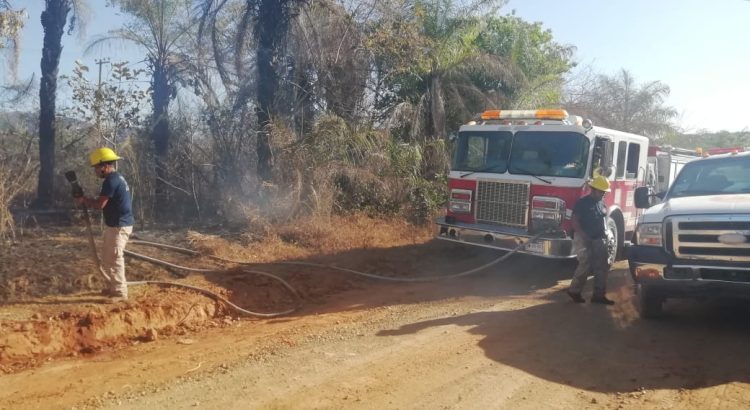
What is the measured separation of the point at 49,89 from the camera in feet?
48.6

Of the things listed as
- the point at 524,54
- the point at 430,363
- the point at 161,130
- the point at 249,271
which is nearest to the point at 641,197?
the point at 430,363

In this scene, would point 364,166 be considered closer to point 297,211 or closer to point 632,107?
point 297,211

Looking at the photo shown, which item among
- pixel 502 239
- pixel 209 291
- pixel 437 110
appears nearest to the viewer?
pixel 209 291

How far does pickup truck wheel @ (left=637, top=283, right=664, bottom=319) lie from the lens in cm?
721

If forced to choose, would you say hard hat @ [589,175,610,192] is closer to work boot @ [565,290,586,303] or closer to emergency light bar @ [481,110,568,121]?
work boot @ [565,290,586,303]

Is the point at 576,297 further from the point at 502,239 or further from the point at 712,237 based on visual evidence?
the point at 712,237

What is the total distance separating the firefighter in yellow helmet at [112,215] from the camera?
299 inches

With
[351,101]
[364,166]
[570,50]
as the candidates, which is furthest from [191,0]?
[570,50]

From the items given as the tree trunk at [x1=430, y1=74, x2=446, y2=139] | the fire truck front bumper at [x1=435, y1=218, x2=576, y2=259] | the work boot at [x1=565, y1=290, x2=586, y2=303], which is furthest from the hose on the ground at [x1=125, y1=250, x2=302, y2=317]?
the tree trunk at [x1=430, y1=74, x2=446, y2=139]

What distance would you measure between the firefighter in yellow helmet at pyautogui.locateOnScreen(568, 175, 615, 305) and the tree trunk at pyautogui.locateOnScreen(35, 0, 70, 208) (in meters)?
12.1

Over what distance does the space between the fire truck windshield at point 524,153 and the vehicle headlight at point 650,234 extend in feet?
9.04

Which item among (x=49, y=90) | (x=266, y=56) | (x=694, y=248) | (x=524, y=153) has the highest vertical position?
(x=266, y=56)

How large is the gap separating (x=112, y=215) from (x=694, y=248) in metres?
6.80

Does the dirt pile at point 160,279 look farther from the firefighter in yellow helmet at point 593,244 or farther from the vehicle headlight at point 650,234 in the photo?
the vehicle headlight at point 650,234
